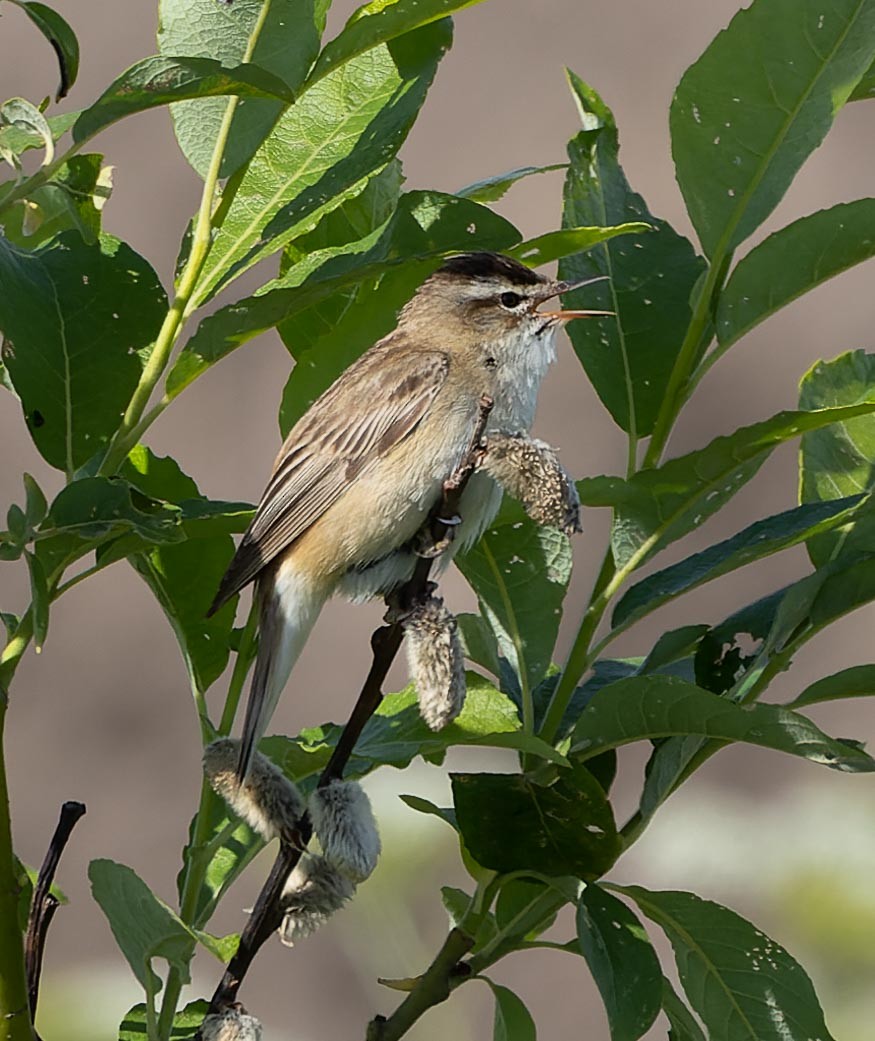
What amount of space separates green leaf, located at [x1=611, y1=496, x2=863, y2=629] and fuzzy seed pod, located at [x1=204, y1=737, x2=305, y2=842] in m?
0.43

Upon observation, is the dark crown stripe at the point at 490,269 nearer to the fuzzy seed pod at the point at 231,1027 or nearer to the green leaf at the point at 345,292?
the green leaf at the point at 345,292

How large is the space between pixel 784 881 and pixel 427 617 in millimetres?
839

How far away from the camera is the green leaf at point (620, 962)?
153cm

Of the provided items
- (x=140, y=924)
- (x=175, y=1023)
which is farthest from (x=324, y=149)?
(x=175, y=1023)

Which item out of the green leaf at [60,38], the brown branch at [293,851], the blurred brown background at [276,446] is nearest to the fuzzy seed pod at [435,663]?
the brown branch at [293,851]

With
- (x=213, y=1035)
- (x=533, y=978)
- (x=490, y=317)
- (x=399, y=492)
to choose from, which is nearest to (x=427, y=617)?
(x=213, y=1035)

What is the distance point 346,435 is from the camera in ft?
7.82

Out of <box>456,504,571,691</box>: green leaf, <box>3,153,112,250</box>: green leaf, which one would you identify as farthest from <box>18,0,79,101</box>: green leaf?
<box>456,504,571,691</box>: green leaf

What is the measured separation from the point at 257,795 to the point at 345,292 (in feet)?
2.12

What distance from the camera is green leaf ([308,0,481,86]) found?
152 centimetres

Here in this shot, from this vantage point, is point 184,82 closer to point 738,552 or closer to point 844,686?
point 738,552

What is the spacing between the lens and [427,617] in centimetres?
147

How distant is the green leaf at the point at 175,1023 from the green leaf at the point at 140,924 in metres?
0.13

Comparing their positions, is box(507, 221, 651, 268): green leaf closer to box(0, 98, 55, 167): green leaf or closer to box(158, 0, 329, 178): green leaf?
box(158, 0, 329, 178): green leaf
